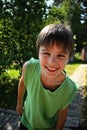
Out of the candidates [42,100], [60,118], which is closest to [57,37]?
[42,100]

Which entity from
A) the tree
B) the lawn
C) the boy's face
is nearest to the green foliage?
the lawn

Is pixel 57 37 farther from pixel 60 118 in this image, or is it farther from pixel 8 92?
pixel 8 92

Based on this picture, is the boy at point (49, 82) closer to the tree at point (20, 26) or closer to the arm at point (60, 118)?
the arm at point (60, 118)

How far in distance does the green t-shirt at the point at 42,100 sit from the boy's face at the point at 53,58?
21 centimetres

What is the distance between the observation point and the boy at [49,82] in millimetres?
2438

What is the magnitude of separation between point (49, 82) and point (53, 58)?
12.5 inches

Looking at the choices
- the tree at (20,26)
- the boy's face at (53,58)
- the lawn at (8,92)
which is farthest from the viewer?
the tree at (20,26)

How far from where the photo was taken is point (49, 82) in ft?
8.68

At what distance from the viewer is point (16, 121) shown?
6230 mm

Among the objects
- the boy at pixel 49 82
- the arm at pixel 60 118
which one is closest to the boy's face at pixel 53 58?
the boy at pixel 49 82

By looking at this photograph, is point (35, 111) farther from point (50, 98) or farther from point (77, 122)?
point (77, 122)

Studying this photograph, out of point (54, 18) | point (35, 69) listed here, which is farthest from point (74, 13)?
point (35, 69)

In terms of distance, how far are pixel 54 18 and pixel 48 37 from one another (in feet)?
22.5

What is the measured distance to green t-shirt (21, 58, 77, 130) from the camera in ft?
8.57
